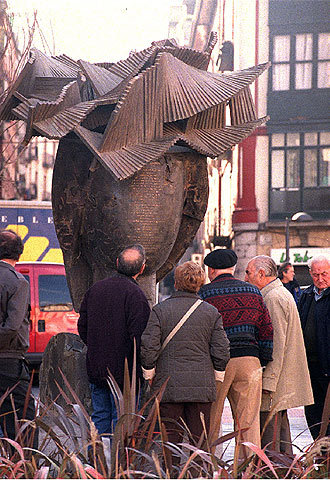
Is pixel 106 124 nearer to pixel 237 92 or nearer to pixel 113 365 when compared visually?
pixel 237 92

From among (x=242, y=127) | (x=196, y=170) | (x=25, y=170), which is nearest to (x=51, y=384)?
(x=196, y=170)

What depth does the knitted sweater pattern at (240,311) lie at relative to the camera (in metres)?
6.84

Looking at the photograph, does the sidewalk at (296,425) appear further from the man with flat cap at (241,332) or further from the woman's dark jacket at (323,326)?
the man with flat cap at (241,332)

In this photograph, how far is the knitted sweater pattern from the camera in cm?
684

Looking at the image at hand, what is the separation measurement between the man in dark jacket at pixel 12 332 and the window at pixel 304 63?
28028 mm

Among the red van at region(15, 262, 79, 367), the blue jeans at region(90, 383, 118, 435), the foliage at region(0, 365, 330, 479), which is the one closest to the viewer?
the foliage at region(0, 365, 330, 479)

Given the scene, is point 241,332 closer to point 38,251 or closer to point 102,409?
point 102,409

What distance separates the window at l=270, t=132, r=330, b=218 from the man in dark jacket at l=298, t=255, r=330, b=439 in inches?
994

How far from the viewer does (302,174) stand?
1291 inches

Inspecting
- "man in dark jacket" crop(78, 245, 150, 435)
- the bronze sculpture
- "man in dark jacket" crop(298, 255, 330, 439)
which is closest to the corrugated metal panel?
the bronze sculpture

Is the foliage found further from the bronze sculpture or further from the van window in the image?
the van window

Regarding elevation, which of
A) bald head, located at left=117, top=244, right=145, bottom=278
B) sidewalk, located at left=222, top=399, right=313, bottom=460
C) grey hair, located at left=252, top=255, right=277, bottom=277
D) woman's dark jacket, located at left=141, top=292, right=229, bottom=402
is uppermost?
bald head, located at left=117, top=244, right=145, bottom=278

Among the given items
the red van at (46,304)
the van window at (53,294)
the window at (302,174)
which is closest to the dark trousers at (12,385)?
the red van at (46,304)

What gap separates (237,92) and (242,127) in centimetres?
48
